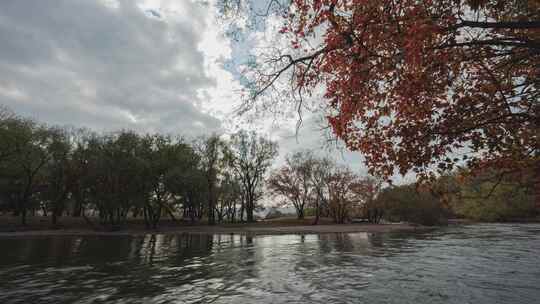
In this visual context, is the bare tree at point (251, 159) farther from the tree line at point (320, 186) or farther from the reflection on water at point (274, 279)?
the reflection on water at point (274, 279)

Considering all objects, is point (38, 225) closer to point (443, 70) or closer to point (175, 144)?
point (175, 144)

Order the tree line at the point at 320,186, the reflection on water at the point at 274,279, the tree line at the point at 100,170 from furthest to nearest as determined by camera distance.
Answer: the tree line at the point at 320,186, the tree line at the point at 100,170, the reflection on water at the point at 274,279

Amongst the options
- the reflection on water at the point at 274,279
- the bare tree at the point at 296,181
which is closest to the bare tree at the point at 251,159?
the bare tree at the point at 296,181

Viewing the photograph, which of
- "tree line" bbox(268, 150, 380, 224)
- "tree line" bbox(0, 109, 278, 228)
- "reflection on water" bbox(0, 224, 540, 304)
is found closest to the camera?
"reflection on water" bbox(0, 224, 540, 304)

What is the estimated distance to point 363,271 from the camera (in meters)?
15.3

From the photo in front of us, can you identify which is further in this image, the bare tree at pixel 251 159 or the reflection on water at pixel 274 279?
the bare tree at pixel 251 159

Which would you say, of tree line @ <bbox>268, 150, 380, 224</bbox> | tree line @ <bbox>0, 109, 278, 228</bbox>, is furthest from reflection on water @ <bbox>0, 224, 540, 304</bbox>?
tree line @ <bbox>268, 150, 380, 224</bbox>

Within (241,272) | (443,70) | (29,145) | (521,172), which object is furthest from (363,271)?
(29,145)

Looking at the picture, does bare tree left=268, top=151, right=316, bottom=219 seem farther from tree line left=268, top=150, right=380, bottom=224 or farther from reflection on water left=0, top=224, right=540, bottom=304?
reflection on water left=0, top=224, right=540, bottom=304

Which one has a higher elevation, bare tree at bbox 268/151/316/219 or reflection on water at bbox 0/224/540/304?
bare tree at bbox 268/151/316/219

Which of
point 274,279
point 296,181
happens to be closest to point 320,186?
point 296,181

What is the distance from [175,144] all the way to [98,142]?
1378 cm

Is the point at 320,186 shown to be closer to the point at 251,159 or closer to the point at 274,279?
the point at 251,159

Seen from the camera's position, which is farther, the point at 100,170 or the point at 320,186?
the point at 320,186
